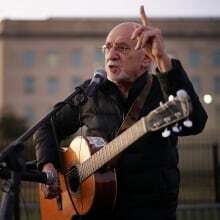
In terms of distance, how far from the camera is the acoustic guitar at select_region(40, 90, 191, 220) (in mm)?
3123

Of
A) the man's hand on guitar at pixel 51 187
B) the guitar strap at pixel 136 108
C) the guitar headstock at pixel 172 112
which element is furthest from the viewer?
the man's hand on guitar at pixel 51 187

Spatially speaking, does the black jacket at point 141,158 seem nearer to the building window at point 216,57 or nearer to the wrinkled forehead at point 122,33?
the wrinkled forehead at point 122,33

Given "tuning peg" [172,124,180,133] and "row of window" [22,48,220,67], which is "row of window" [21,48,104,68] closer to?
"row of window" [22,48,220,67]

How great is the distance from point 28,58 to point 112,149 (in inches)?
2284

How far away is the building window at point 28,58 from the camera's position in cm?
6028

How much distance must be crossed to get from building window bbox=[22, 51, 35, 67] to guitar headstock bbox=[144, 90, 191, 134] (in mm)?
57590

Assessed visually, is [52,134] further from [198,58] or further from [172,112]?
[198,58]

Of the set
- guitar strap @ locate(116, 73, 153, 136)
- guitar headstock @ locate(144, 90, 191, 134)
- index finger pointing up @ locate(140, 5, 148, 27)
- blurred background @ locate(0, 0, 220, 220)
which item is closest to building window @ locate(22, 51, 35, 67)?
blurred background @ locate(0, 0, 220, 220)

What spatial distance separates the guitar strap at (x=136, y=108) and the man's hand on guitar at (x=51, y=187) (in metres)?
0.61

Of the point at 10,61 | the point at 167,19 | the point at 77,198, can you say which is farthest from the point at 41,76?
the point at 77,198

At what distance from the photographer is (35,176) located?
3607 mm

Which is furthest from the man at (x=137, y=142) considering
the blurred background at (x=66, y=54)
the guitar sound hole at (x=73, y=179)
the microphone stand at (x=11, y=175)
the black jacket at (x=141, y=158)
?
the blurred background at (x=66, y=54)

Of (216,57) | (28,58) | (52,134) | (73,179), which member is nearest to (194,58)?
(216,57)

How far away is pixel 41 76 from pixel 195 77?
1388 centimetres
